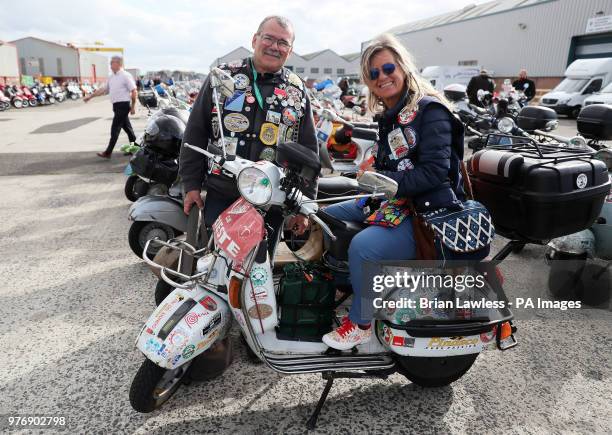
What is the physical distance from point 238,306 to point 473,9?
46113 millimetres

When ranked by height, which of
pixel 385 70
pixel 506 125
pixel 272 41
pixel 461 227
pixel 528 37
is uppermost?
pixel 528 37

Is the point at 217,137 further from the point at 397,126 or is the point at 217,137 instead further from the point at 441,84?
the point at 441,84

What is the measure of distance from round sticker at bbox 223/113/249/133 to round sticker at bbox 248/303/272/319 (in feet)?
3.50

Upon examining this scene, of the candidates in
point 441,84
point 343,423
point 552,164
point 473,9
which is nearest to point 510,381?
point 343,423

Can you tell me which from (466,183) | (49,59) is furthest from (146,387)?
(49,59)

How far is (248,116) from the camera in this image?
106 inches

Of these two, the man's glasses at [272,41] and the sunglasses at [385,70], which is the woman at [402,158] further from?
the man's glasses at [272,41]

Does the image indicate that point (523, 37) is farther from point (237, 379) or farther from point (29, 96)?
point (237, 379)

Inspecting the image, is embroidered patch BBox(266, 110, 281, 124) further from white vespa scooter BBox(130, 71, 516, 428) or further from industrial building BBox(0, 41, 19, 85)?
industrial building BBox(0, 41, 19, 85)

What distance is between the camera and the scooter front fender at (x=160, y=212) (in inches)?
152

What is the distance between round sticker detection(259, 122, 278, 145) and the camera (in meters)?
2.71

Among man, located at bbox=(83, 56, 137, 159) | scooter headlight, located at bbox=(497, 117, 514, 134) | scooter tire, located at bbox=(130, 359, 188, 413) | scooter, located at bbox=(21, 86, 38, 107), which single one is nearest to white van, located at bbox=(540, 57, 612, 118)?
scooter headlight, located at bbox=(497, 117, 514, 134)

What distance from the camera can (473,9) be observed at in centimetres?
4116

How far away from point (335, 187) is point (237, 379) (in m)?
1.70
